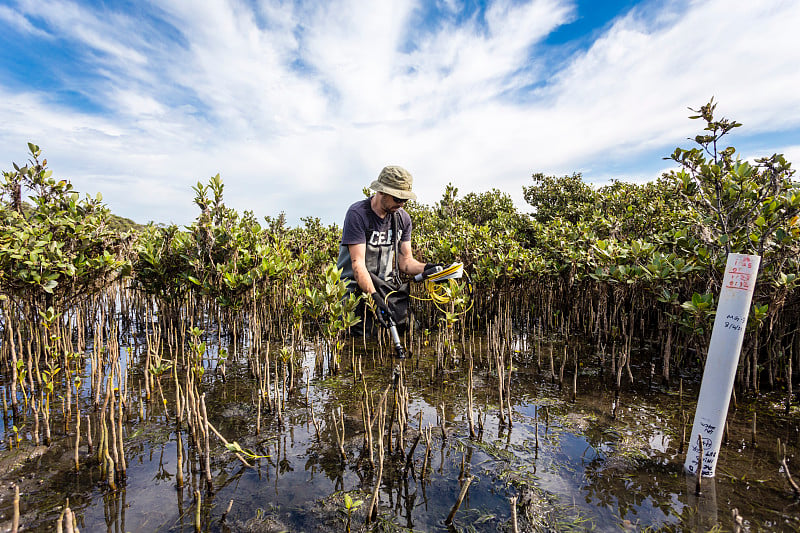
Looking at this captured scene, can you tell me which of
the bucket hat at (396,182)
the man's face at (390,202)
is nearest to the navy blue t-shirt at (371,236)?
the man's face at (390,202)

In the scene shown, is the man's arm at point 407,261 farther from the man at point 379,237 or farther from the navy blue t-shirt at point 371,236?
the navy blue t-shirt at point 371,236

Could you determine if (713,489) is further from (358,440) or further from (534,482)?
(358,440)

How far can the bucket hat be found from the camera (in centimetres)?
472

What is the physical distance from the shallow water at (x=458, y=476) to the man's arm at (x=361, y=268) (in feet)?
4.87

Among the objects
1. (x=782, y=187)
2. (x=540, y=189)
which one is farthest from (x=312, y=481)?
(x=540, y=189)

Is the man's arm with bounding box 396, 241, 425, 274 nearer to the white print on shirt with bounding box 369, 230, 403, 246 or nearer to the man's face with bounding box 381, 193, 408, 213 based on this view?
the white print on shirt with bounding box 369, 230, 403, 246

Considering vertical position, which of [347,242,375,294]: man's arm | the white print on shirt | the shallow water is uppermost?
the white print on shirt

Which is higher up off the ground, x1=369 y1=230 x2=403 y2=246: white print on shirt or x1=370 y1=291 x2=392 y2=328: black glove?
x1=369 y1=230 x2=403 y2=246: white print on shirt

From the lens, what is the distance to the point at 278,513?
2.33 m

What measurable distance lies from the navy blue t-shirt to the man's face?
0.70 ft

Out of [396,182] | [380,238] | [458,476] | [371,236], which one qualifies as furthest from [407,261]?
[458,476]

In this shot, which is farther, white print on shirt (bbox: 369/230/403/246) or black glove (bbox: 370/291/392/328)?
white print on shirt (bbox: 369/230/403/246)

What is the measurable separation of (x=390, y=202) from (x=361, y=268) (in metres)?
0.95

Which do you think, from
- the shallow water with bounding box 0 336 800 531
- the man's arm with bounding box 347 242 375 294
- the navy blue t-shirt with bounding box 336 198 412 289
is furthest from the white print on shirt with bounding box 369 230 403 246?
the shallow water with bounding box 0 336 800 531
